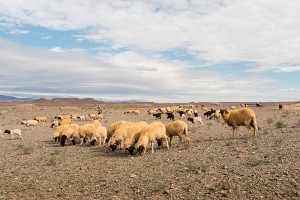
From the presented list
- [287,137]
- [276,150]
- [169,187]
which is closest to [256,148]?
[276,150]

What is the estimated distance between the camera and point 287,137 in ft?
58.2

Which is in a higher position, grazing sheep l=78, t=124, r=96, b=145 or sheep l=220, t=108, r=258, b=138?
sheep l=220, t=108, r=258, b=138

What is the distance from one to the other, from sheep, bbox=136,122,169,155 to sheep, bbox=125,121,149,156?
0.49 metres

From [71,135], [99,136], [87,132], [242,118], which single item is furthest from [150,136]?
[71,135]

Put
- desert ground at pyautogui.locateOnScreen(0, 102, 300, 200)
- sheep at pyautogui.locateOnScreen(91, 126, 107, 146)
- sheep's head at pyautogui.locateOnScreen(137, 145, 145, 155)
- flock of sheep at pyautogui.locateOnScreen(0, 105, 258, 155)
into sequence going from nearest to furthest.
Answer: desert ground at pyautogui.locateOnScreen(0, 102, 300, 200) → sheep's head at pyautogui.locateOnScreen(137, 145, 145, 155) → flock of sheep at pyautogui.locateOnScreen(0, 105, 258, 155) → sheep at pyautogui.locateOnScreen(91, 126, 107, 146)

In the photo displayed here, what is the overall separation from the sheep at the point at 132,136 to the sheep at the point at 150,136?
49cm

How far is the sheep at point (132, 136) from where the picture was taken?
16953 millimetres

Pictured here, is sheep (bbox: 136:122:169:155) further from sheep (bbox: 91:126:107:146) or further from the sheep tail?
the sheep tail

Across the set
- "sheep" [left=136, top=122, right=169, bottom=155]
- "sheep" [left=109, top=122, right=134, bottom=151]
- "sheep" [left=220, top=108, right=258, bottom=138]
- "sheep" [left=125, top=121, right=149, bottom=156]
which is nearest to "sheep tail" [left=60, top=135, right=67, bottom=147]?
"sheep" [left=109, top=122, right=134, bottom=151]

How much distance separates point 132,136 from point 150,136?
1.03m

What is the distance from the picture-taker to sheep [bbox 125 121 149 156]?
17.0m

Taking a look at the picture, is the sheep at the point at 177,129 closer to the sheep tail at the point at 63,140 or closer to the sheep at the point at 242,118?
the sheep at the point at 242,118

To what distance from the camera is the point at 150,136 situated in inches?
675

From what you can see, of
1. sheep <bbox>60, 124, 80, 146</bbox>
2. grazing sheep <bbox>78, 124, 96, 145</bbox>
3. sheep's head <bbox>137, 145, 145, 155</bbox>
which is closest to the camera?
sheep's head <bbox>137, 145, 145, 155</bbox>
